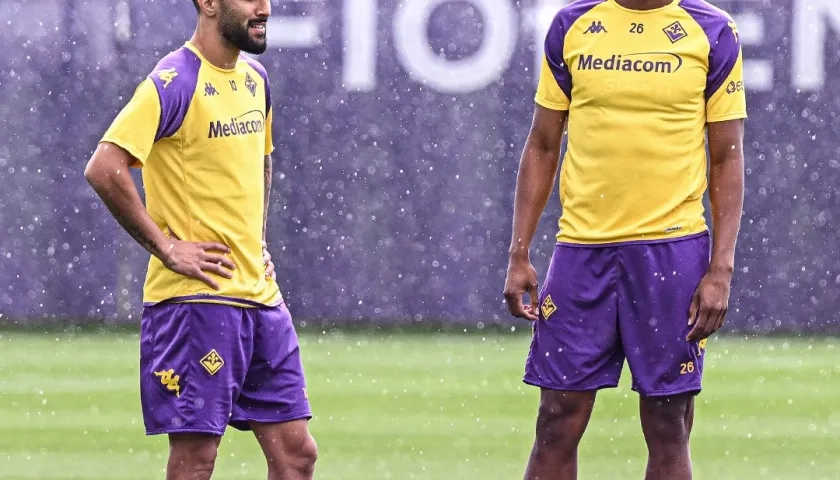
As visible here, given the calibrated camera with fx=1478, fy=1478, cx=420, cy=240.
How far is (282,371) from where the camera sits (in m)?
4.32

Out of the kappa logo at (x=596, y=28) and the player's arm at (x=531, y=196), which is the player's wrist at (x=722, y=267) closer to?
the player's arm at (x=531, y=196)

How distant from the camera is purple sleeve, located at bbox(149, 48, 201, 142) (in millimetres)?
4023

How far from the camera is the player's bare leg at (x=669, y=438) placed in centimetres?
430

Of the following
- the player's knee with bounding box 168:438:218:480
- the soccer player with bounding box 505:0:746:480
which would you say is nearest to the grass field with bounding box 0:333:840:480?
the soccer player with bounding box 505:0:746:480

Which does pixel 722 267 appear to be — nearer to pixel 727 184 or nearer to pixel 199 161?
pixel 727 184

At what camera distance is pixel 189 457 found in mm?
4145

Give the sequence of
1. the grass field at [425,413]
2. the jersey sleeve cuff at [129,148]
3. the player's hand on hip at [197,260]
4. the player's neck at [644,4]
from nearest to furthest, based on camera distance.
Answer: the jersey sleeve cuff at [129,148] → the player's hand on hip at [197,260] → the player's neck at [644,4] → the grass field at [425,413]

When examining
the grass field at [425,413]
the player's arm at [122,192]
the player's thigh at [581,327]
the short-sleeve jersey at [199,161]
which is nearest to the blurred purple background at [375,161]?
the grass field at [425,413]

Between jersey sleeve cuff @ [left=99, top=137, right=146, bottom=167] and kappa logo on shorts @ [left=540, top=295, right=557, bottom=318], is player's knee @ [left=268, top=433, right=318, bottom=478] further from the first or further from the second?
jersey sleeve cuff @ [left=99, top=137, right=146, bottom=167]

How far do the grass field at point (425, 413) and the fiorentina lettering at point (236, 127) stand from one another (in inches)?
88.6

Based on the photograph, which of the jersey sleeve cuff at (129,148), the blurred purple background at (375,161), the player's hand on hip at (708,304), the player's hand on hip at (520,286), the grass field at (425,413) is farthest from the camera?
the blurred purple background at (375,161)

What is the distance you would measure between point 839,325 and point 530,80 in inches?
118

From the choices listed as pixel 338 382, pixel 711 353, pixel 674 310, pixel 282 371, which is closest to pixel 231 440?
pixel 338 382

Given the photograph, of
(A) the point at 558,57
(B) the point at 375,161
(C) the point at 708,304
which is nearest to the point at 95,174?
(A) the point at 558,57
